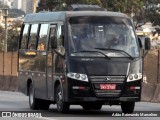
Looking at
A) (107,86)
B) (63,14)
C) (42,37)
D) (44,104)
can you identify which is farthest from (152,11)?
(107,86)

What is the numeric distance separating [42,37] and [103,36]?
257 cm

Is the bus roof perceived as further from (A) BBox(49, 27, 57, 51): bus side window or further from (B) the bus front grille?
(B) the bus front grille

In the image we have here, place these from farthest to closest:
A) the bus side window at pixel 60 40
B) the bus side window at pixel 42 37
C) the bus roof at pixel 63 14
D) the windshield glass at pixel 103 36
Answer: the bus side window at pixel 42 37
the bus roof at pixel 63 14
the bus side window at pixel 60 40
the windshield glass at pixel 103 36

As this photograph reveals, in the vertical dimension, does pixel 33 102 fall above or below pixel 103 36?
below

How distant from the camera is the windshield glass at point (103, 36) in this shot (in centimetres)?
1848

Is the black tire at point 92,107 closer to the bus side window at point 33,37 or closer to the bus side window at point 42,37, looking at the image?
the bus side window at point 42,37

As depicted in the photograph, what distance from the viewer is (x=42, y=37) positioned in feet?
67.9

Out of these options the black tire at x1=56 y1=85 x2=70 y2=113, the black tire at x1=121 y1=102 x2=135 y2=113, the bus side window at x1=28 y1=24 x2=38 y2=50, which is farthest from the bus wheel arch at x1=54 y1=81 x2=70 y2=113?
the bus side window at x1=28 y1=24 x2=38 y2=50

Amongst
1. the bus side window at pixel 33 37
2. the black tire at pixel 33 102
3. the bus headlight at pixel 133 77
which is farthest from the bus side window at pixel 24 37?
the bus headlight at pixel 133 77

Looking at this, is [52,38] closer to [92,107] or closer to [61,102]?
[61,102]

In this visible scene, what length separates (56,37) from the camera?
19297 millimetres

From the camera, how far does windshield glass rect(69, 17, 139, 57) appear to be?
18484 millimetres

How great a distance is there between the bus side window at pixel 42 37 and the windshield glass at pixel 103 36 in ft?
6.03

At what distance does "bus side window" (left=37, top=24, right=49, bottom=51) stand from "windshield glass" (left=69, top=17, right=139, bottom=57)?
1.84 metres
